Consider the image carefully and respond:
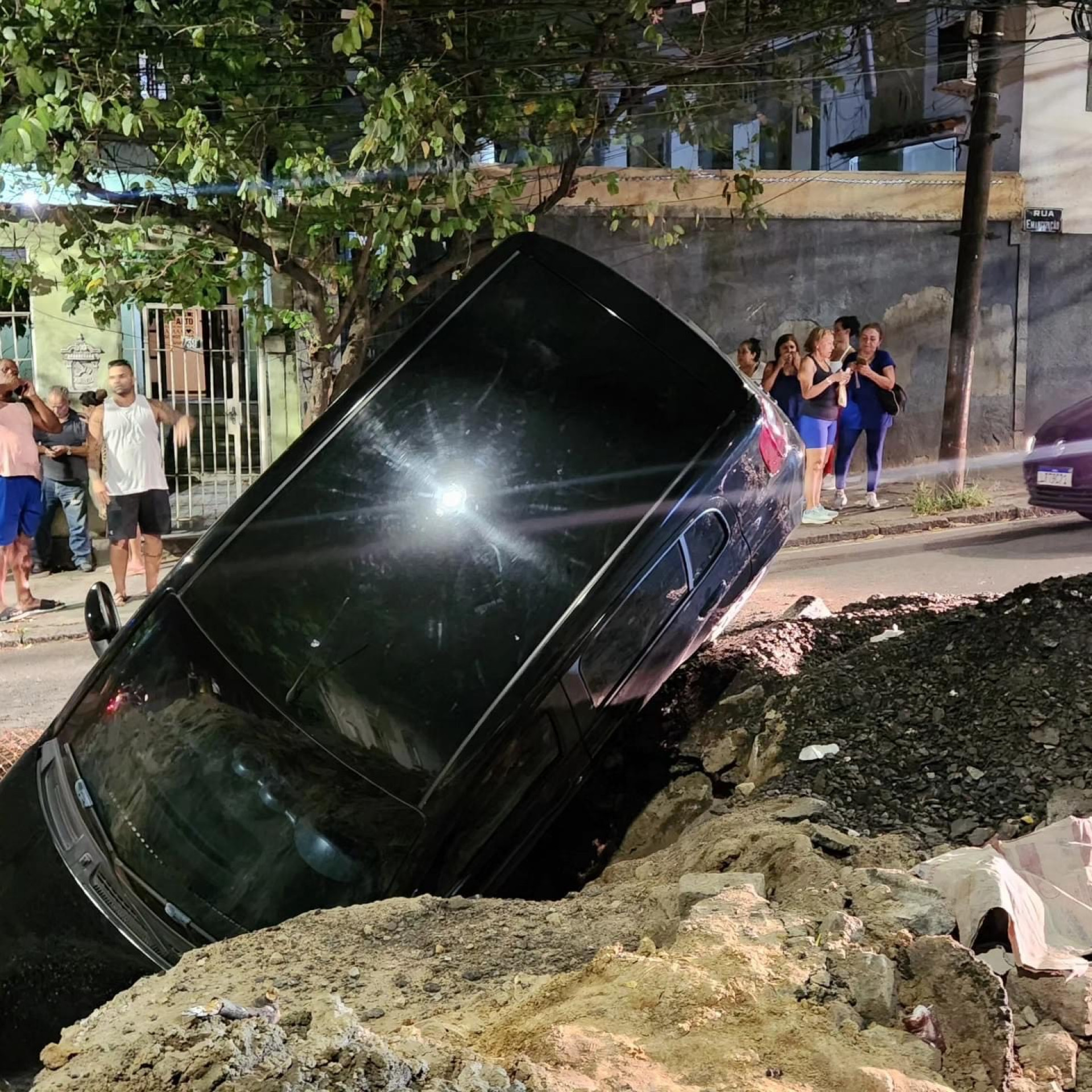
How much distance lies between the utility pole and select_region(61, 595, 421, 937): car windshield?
10.4m

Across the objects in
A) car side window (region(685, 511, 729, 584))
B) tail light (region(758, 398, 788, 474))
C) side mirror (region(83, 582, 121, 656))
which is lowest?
side mirror (region(83, 582, 121, 656))

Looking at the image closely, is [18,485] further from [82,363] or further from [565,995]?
[565,995]

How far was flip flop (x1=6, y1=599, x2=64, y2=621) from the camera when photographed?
895cm

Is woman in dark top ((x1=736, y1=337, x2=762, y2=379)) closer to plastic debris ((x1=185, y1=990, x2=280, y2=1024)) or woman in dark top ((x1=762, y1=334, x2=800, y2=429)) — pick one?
woman in dark top ((x1=762, y1=334, x2=800, y2=429))

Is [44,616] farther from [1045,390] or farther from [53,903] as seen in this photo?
[1045,390]

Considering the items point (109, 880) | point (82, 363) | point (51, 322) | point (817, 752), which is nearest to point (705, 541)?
point (817, 752)

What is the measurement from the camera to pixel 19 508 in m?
8.75

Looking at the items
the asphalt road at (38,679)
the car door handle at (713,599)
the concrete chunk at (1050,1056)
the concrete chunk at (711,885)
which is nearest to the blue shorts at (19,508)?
the asphalt road at (38,679)

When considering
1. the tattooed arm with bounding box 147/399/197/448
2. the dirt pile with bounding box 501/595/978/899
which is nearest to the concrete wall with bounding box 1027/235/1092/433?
the dirt pile with bounding box 501/595/978/899

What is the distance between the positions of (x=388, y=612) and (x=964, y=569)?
6.59 m

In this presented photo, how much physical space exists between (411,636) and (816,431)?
8084mm

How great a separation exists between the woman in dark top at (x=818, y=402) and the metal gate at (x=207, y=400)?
559 centimetres

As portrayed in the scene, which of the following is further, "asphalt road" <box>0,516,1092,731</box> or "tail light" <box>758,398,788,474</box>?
"asphalt road" <box>0,516,1092,731</box>

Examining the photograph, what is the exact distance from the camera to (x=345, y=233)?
9.50 m
